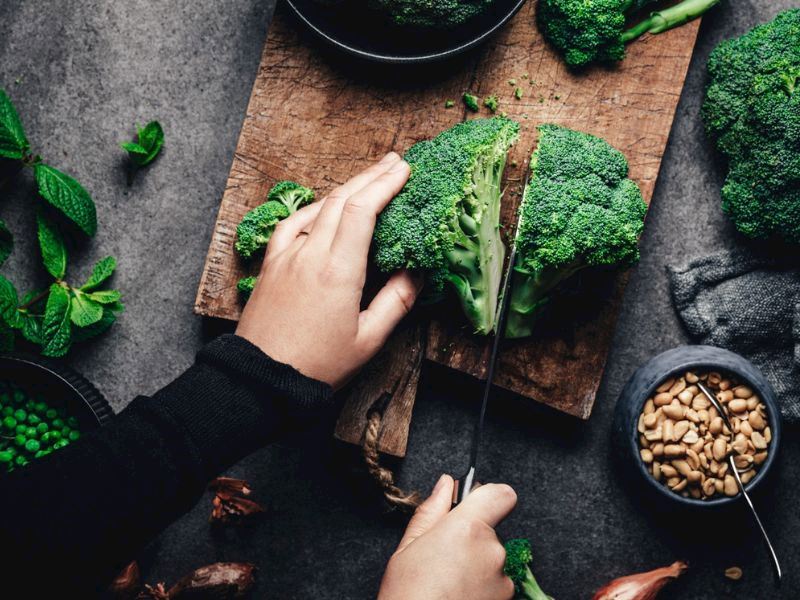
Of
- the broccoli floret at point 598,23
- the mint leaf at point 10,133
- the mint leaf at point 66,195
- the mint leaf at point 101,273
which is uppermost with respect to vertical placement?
the broccoli floret at point 598,23

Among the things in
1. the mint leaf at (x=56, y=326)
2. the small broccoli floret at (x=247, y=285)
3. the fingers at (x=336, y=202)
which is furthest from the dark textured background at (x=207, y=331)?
the fingers at (x=336, y=202)

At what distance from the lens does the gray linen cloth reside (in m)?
2.29

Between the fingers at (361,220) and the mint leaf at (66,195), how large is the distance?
0.89 m

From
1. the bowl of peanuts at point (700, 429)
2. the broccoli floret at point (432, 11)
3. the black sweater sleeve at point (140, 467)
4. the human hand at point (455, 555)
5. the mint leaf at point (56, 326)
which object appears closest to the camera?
the black sweater sleeve at point (140, 467)

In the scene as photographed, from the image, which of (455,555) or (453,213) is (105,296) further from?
(455,555)

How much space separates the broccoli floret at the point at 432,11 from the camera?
2025 millimetres

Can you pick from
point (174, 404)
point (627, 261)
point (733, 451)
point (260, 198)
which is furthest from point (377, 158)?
point (733, 451)

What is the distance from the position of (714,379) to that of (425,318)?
0.88 metres

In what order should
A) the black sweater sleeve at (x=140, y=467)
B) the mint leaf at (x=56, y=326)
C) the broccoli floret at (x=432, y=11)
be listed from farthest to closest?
the mint leaf at (x=56, y=326) < the broccoli floret at (x=432, y=11) < the black sweater sleeve at (x=140, y=467)

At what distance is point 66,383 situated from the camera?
7.12ft

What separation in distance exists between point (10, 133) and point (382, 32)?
1.19 m

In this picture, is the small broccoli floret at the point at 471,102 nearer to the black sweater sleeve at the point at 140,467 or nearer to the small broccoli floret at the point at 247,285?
the small broccoli floret at the point at 247,285

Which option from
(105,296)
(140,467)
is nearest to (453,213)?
(140,467)

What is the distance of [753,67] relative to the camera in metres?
2.17
